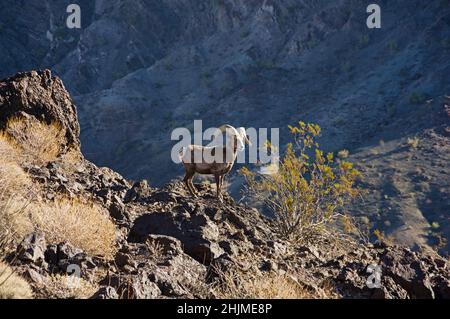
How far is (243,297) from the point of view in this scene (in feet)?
22.8

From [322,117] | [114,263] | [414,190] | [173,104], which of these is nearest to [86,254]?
[114,263]

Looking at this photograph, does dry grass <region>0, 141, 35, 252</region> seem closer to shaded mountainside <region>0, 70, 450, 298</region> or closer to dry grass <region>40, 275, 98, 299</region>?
shaded mountainside <region>0, 70, 450, 298</region>

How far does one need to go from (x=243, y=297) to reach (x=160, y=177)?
1697 inches

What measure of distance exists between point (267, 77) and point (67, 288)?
5419cm

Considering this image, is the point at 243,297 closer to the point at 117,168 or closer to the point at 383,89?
the point at 383,89

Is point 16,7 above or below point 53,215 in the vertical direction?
above

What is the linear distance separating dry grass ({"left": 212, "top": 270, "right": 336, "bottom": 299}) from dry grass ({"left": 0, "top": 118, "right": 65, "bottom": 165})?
5086mm

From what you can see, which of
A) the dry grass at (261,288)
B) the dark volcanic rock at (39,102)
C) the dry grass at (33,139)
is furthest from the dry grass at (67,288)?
the dark volcanic rock at (39,102)

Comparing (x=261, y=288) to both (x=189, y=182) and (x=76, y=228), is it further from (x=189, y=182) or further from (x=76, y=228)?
(x=189, y=182)

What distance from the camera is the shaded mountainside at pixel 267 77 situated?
1501 inches

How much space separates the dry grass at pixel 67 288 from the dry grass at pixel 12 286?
27cm

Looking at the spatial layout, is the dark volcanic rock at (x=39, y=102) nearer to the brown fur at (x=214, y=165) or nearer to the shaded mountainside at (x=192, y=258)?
the shaded mountainside at (x=192, y=258)

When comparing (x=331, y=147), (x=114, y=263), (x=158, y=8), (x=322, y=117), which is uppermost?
(x=158, y=8)

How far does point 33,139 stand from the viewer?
12172 millimetres
